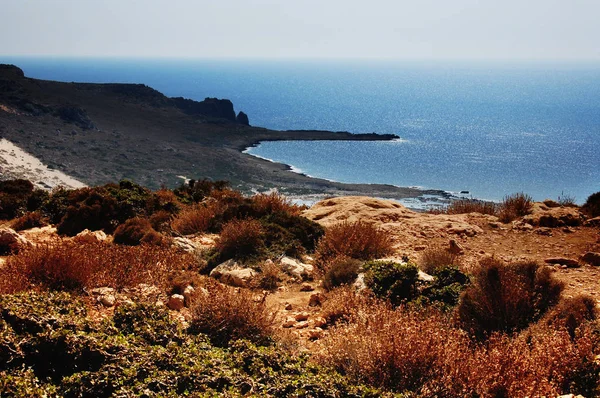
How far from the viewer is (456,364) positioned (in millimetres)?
4520

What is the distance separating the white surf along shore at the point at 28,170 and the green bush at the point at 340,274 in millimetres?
43503

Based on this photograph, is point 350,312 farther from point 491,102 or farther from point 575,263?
point 491,102

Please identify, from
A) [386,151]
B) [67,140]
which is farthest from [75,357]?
[386,151]

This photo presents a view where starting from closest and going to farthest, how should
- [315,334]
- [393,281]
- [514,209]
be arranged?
1. [315,334]
2. [393,281]
3. [514,209]

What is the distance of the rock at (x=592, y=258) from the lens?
29.9 ft

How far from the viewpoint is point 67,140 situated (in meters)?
68.3

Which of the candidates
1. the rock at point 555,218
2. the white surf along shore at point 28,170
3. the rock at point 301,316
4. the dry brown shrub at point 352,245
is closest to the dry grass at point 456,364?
the rock at point 301,316

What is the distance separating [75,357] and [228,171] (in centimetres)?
6145

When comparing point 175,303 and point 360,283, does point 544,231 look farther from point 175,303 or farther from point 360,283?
point 175,303

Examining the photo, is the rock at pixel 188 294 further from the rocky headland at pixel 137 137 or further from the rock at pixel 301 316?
the rocky headland at pixel 137 137

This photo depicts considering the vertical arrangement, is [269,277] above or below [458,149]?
below

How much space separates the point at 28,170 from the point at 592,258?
53767 millimetres

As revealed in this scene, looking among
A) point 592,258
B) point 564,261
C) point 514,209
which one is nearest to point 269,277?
point 564,261

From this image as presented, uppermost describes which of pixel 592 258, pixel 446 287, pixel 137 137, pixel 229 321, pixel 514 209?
pixel 514 209
